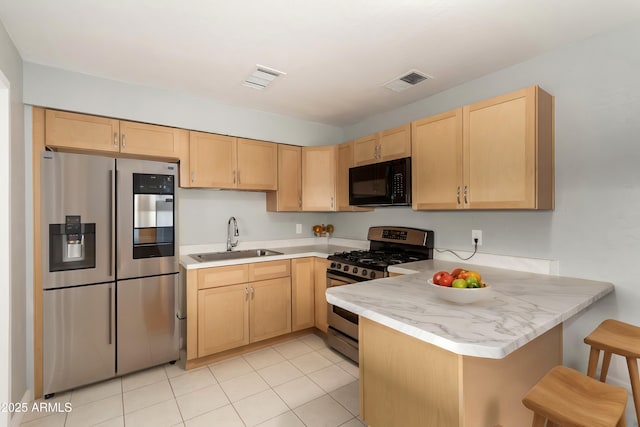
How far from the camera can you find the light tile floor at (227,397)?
1986 millimetres

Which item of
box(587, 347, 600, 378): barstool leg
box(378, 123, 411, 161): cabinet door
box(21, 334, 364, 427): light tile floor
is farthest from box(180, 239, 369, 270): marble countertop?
box(587, 347, 600, 378): barstool leg

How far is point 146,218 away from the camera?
2.57 m

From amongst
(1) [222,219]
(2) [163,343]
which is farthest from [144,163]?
(2) [163,343]

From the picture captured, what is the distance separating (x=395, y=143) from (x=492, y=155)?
92 centimetres

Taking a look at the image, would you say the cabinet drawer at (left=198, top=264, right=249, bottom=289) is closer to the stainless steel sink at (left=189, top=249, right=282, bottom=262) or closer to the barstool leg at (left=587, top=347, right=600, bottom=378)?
the stainless steel sink at (left=189, top=249, right=282, bottom=262)

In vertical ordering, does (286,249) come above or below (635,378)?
above

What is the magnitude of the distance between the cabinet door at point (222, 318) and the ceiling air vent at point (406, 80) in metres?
2.26

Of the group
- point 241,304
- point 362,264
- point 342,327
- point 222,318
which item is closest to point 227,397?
point 222,318

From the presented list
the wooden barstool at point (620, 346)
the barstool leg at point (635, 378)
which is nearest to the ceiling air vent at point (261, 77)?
the wooden barstool at point (620, 346)

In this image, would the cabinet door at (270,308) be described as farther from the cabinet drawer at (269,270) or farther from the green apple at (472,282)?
the green apple at (472,282)

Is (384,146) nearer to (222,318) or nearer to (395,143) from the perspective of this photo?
(395,143)

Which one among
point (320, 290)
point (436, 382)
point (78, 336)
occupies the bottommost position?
point (78, 336)

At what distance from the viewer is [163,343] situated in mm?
2631

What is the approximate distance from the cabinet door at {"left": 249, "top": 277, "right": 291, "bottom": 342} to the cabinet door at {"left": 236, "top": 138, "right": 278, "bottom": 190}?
1.02 m
